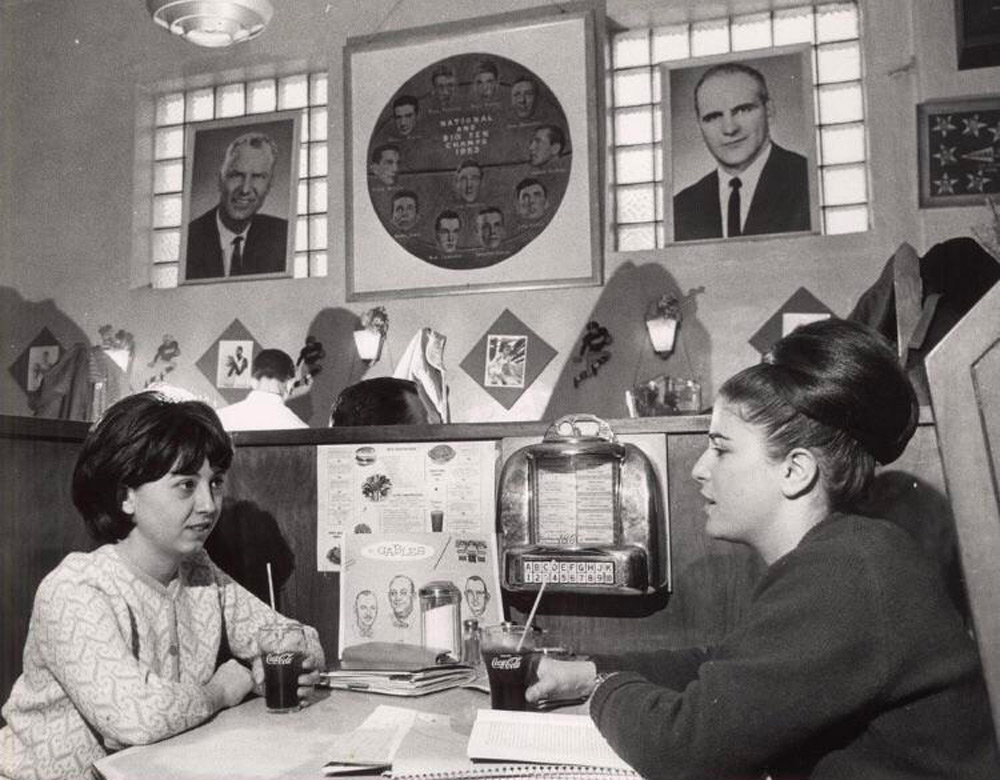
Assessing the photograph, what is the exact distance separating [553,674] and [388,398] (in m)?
1.57

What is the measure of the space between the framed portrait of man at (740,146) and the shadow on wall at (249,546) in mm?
4964

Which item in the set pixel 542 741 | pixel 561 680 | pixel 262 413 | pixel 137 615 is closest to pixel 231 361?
pixel 262 413

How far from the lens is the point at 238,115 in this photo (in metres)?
7.86

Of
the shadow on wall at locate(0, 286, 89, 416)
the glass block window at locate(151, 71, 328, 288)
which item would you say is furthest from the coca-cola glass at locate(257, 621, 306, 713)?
the shadow on wall at locate(0, 286, 89, 416)

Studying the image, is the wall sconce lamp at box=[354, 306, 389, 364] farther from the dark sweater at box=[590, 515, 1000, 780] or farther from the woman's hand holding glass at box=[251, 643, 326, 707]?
the dark sweater at box=[590, 515, 1000, 780]

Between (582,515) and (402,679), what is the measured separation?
1.60ft

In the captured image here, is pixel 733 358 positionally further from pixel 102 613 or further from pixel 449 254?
pixel 102 613

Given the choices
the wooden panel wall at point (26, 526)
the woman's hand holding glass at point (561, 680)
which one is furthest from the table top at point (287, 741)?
the wooden panel wall at point (26, 526)

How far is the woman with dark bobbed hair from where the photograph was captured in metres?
1.19

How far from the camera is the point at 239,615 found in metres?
2.02

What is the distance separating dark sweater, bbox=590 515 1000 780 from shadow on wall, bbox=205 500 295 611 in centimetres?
114

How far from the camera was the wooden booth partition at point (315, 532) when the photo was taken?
1.91m

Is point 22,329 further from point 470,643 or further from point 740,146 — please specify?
point 470,643

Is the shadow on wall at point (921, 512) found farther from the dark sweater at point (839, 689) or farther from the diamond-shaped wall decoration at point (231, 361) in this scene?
the diamond-shaped wall decoration at point (231, 361)
